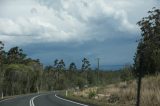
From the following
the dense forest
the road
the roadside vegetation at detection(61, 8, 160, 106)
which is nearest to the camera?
the roadside vegetation at detection(61, 8, 160, 106)

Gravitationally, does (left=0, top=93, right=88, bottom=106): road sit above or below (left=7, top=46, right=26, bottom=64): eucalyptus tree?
below

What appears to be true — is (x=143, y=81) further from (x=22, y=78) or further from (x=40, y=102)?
(x=22, y=78)

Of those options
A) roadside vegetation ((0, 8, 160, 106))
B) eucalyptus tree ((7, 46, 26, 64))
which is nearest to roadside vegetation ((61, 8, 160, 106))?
roadside vegetation ((0, 8, 160, 106))

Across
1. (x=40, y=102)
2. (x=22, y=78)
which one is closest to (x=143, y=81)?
(x=40, y=102)

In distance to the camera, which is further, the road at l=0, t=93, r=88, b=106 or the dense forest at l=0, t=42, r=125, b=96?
the dense forest at l=0, t=42, r=125, b=96

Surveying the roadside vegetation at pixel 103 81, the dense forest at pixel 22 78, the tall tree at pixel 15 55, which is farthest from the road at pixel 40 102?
the tall tree at pixel 15 55

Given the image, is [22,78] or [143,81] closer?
[143,81]

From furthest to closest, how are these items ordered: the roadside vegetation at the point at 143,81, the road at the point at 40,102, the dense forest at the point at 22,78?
1. the dense forest at the point at 22,78
2. the road at the point at 40,102
3. the roadside vegetation at the point at 143,81

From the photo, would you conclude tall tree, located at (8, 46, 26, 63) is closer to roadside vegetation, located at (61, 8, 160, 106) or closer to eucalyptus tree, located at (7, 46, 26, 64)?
eucalyptus tree, located at (7, 46, 26, 64)

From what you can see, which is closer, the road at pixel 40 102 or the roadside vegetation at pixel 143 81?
the roadside vegetation at pixel 143 81

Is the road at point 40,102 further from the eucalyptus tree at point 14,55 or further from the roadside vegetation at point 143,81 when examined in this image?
the eucalyptus tree at point 14,55

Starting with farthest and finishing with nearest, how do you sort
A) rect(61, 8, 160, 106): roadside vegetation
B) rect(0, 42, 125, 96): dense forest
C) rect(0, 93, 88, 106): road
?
rect(0, 42, 125, 96): dense forest < rect(0, 93, 88, 106): road < rect(61, 8, 160, 106): roadside vegetation

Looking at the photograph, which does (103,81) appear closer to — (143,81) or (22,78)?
(22,78)

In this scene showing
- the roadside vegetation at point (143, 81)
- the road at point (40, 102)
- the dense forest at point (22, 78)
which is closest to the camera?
the roadside vegetation at point (143, 81)
